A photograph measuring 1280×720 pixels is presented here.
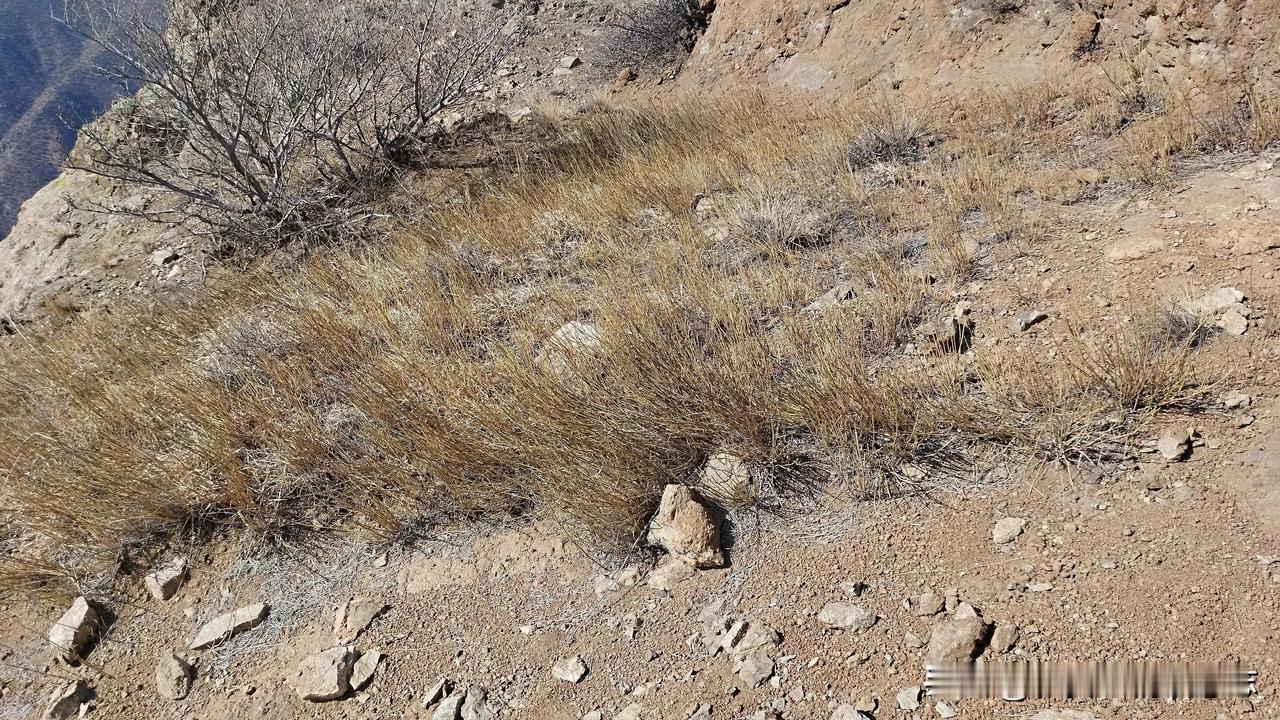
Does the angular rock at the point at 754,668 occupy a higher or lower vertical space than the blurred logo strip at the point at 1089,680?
higher

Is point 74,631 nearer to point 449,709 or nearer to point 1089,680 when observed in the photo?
point 449,709

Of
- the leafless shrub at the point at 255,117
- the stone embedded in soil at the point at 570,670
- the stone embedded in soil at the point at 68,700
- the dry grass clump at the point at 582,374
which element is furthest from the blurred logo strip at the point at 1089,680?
the leafless shrub at the point at 255,117

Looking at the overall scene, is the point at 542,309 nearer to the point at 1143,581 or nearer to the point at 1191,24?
the point at 1143,581

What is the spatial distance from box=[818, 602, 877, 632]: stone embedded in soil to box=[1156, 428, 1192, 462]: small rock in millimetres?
1050

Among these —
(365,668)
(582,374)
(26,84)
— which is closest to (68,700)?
(365,668)

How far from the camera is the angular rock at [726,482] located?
2.47 m

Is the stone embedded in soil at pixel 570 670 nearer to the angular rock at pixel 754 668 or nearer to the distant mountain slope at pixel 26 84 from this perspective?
the angular rock at pixel 754 668

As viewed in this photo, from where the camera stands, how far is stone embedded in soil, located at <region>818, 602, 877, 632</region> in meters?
1.99

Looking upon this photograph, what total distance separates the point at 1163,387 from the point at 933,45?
4.67 meters

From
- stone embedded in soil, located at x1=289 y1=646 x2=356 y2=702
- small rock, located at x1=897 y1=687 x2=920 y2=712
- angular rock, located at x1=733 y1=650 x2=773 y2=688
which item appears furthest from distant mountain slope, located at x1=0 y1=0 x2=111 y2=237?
small rock, located at x1=897 y1=687 x2=920 y2=712

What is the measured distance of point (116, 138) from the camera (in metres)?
8.75

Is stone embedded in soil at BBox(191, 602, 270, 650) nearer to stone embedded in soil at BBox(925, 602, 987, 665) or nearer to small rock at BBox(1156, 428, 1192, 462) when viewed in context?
stone embedded in soil at BBox(925, 602, 987, 665)

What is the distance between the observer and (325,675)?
88.2 inches

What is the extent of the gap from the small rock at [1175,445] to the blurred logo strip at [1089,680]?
0.72 meters
